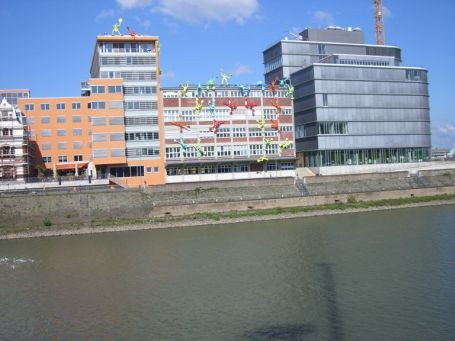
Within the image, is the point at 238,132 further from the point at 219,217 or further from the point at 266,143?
the point at 219,217

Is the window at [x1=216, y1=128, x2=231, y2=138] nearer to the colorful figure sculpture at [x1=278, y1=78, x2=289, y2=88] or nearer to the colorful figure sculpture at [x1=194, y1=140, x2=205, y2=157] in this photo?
the colorful figure sculpture at [x1=194, y1=140, x2=205, y2=157]

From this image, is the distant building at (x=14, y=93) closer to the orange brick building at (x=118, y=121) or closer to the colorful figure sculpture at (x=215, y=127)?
the orange brick building at (x=118, y=121)

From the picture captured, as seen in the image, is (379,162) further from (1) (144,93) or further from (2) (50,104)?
(2) (50,104)

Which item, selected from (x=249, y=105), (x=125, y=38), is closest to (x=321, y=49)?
(x=249, y=105)

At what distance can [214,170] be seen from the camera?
8525cm

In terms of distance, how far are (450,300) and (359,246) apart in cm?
1579

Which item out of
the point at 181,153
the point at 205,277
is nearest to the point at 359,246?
the point at 205,277

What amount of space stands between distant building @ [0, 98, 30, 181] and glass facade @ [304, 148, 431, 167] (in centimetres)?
4675

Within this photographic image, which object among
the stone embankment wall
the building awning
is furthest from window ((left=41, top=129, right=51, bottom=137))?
the stone embankment wall

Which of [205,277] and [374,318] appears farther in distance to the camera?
[205,277]

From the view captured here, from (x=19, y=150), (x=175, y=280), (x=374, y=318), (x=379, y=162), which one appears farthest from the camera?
(x=379, y=162)

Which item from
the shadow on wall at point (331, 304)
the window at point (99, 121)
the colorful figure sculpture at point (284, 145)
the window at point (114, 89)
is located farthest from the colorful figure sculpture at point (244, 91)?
the shadow on wall at point (331, 304)

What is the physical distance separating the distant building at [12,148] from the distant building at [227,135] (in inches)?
810

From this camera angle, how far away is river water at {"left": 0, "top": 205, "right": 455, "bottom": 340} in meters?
24.8
